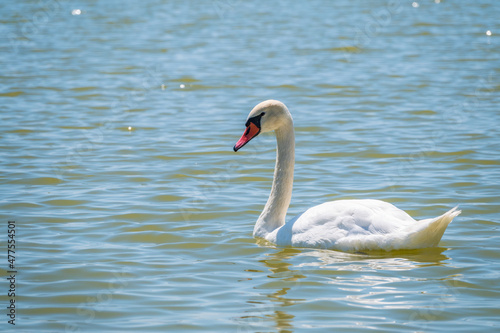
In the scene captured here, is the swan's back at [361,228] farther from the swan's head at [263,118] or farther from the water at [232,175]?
the swan's head at [263,118]

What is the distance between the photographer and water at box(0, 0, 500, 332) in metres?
6.27

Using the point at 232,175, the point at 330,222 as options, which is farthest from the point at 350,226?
the point at 232,175

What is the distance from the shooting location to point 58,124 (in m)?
13.9

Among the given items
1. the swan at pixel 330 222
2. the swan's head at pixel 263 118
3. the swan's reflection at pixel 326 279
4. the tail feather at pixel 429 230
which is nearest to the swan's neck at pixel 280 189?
the swan at pixel 330 222

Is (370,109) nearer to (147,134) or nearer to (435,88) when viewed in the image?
(435,88)

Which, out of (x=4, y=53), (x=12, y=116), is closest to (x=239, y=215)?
(x=12, y=116)

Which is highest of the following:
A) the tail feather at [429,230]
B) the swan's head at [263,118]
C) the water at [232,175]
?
the swan's head at [263,118]

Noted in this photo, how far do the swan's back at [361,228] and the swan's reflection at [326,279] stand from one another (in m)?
0.13

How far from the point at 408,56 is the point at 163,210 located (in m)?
13.0

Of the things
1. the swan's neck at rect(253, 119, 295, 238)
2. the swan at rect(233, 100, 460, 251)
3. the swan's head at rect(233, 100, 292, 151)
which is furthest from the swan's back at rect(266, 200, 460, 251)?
the swan's head at rect(233, 100, 292, 151)

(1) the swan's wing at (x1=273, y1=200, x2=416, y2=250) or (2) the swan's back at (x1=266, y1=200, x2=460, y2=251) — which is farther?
(1) the swan's wing at (x1=273, y1=200, x2=416, y2=250)

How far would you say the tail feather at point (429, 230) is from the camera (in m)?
6.65

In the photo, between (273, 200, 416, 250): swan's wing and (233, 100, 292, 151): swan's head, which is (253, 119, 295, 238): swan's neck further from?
(273, 200, 416, 250): swan's wing

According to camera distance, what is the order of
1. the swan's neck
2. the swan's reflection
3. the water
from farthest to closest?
the swan's neck < the water < the swan's reflection
